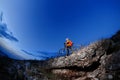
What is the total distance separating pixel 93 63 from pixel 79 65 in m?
1.75

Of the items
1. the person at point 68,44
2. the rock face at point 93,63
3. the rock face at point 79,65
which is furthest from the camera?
the person at point 68,44

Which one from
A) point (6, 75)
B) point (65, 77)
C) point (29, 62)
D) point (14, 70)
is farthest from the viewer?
point (29, 62)

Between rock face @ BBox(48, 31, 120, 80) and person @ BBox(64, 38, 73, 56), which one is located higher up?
person @ BBox(64, 38, 73, 56)

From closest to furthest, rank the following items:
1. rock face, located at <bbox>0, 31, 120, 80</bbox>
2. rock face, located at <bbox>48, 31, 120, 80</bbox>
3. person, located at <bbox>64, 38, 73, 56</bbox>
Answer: rock face, located at <bbox>0, 31, 120, 80</bbox> < rock face, located at <bbox>48, 31, 120, 80</bbox> < person, located at <bbox>64, 38, 73, 56</bbox>

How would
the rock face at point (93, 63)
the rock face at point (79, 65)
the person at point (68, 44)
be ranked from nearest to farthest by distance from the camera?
the rock face at point (79, 65)
the rock face at point (93, 63)
the person at point (68, 44)

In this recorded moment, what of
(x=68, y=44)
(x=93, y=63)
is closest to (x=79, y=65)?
(x=93, y=63)

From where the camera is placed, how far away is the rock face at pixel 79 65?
32844mm

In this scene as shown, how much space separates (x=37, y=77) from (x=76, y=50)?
6813 mm

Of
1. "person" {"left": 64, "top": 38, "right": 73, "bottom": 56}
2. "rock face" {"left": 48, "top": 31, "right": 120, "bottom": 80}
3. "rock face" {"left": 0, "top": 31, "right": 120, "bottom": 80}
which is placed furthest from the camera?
"person" {"left": 64, "top": 38, "right": 73, "bottom": 56}

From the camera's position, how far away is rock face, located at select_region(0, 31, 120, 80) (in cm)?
3284

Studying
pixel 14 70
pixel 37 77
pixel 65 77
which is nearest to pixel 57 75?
pixel 65 77

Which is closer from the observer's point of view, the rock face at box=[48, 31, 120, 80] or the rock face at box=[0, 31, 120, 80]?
the rock face at box=[0, 31, 120, 80]

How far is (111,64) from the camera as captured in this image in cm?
3331

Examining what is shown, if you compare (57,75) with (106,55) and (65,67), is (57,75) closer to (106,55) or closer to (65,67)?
(65,67)
